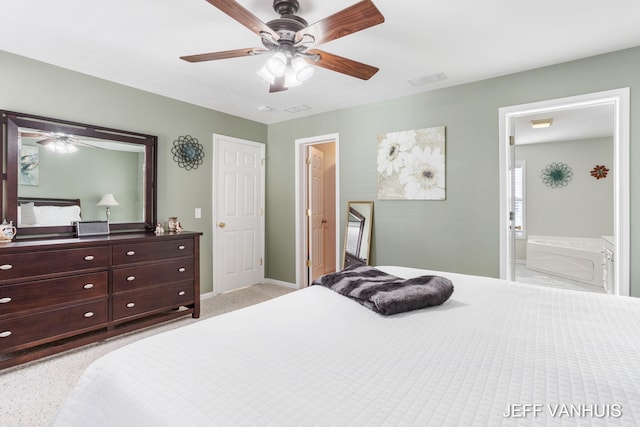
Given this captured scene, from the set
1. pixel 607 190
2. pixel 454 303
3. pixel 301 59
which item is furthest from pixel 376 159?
pixel 607 190

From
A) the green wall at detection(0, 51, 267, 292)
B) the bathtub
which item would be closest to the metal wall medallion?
the green wall at detection(0, 51, 267, 292)

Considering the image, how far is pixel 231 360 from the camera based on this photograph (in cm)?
95

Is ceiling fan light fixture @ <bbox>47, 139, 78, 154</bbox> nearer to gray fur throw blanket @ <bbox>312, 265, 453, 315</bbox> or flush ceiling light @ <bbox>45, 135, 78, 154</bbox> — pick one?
flush ceiling light @ <bbox>45, 135, 78, 154</bbox>

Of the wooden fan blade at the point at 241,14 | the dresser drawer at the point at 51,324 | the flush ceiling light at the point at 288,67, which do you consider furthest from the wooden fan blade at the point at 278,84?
the dresser drawer at the point at 51,324

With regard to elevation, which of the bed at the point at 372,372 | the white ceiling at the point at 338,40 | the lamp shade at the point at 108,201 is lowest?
the bed at the point at 372,372

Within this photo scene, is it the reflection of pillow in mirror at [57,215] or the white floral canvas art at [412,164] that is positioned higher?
the white floral canvas art at [412,164]

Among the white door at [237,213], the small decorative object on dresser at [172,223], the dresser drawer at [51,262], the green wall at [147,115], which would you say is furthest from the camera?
the white door at [237,213]

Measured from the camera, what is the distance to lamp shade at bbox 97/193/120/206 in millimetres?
3090

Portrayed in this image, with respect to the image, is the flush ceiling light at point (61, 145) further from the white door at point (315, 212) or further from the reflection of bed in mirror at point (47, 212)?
the white door at point (315, 212)

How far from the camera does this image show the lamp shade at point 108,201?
3.09 m

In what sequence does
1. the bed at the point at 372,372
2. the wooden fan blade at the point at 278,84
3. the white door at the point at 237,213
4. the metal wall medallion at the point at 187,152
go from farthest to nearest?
the white door at the point at 237,213 < the metal wall medallion at the point at 187,152 < the wooden fan blade at the point at 278,84 < the bed at the point at 372,372

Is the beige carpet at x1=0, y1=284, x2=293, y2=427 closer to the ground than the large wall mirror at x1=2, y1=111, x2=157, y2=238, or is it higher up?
closer to the ground

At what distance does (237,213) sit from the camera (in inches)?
173

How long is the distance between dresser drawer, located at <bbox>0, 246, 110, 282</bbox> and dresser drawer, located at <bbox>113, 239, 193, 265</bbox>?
10cm
